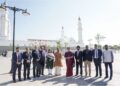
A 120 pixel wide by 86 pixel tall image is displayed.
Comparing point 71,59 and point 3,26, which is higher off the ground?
point 3,26

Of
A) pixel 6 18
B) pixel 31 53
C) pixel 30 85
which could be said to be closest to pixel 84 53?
pixel 31 53

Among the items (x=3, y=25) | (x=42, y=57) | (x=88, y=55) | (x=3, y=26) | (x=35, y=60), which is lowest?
(x=35, y=60)

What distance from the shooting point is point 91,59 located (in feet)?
50.8

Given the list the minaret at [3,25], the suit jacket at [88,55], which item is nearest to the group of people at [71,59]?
the suit jacket at [88,55]

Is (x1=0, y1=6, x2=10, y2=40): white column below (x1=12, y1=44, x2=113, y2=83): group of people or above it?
above

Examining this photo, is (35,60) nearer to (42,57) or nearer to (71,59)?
(42,57)

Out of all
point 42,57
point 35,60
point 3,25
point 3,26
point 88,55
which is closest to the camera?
point 35,60

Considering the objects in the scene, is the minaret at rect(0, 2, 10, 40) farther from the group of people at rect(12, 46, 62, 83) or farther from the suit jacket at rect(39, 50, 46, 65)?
the suit jacket at rect(39, 50, 46, 65)

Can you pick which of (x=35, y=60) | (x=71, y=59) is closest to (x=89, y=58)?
(x=71, y=59)

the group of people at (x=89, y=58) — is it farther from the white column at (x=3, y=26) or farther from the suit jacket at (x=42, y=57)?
the white column at (x=3, y=26)

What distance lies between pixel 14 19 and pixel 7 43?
6156 cm

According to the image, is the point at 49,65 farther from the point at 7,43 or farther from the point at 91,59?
the point at 7,43

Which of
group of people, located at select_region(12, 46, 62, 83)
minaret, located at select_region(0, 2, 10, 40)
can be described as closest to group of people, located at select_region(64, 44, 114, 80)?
group of people, located at select_region(12, 46, 62, 83)

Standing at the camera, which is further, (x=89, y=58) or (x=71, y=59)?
(x=71, y=59)
